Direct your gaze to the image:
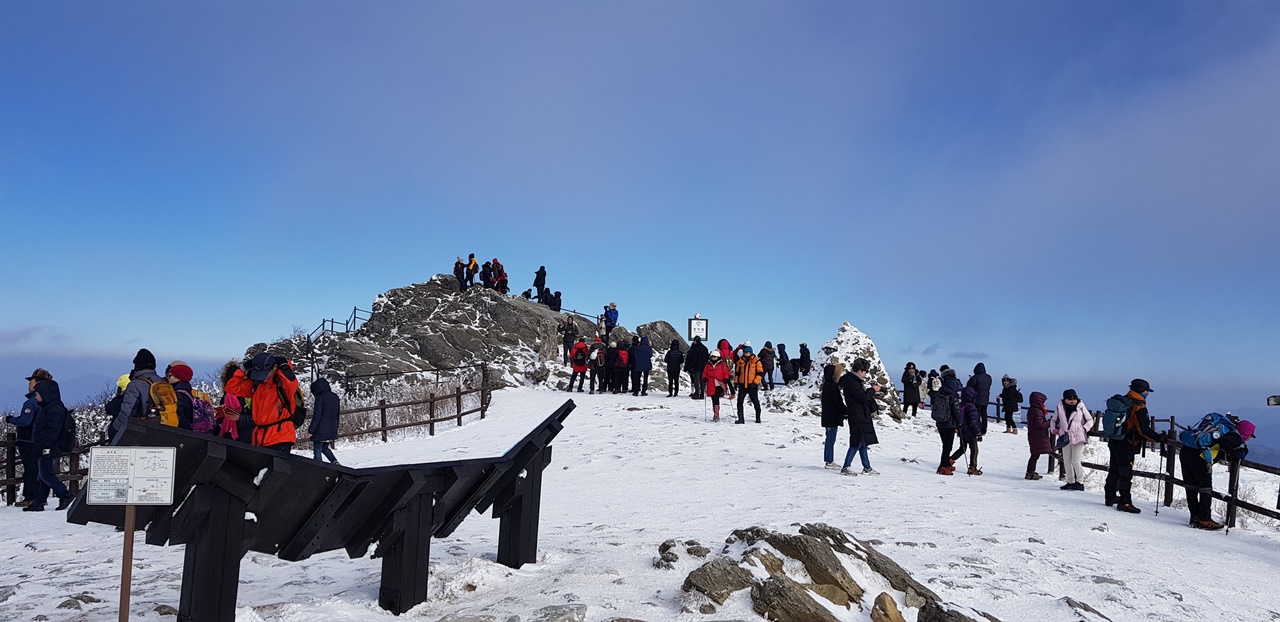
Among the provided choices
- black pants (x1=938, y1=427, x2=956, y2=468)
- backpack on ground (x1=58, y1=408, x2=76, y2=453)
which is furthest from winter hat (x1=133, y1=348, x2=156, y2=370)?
black pants (x1=938, y1=427, x2=956, y2=468)

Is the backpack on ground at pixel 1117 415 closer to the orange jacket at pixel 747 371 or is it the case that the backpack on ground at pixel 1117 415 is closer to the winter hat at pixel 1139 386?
the winter hat at pixel 1139 386

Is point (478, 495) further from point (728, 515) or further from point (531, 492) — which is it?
point (728, 515)

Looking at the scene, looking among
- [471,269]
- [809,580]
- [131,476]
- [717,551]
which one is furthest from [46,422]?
[471,269]

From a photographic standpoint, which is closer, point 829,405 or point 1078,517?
point 1078,517

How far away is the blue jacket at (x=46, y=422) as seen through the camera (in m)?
10.9

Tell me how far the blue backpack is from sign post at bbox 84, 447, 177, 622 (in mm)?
10409

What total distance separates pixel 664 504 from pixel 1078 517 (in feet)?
16.6

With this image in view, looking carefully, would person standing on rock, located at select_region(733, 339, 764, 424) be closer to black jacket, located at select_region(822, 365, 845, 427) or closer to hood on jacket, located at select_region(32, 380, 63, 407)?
black jacket, located at select_region(822, 365, 845, 427)

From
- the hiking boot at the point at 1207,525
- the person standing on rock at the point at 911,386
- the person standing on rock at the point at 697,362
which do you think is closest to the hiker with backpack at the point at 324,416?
the hiking boot at the point at 1207,525

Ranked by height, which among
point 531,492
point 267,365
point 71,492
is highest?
point 267,365

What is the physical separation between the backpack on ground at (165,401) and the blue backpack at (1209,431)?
39.5 feet

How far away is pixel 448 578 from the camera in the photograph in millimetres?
5484

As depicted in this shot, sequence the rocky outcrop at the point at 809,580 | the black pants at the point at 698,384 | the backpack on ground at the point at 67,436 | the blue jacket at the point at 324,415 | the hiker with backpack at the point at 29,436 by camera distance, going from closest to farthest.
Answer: the rocky outcrop at the point at 809,580 → the hiker with backpack at the point at 29,436 → the backpack on ground at the point at 67,436 → the blue jacket at the point at 324,415 → the black pants at the point at 698,384

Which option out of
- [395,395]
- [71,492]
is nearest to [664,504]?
[71,492]
